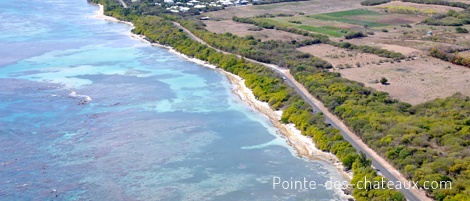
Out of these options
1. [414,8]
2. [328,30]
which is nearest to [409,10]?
[414,8]

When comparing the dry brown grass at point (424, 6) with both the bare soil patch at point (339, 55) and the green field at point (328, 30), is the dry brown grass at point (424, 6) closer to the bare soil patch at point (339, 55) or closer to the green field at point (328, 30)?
the green field at point (328, 30)

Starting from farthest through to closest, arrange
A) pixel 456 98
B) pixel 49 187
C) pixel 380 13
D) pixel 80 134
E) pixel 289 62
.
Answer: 1. pixel 380 13
2. pixel 289 62
3. pixel 456 98
4. pixel 80 134
5. pixel 49 187

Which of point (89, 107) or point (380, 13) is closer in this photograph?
point (89, 107)

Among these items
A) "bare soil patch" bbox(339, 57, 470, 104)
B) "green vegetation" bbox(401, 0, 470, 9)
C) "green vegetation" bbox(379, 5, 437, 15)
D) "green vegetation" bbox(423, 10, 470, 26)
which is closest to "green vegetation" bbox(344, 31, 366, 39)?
"green vegetation" bbox(423, 10, 470, 26)

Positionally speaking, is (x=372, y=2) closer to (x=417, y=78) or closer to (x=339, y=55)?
(x=339, y=55)

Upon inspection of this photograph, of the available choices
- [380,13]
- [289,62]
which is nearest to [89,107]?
[289,62]

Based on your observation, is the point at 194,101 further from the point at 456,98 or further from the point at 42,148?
the point at 456,98
